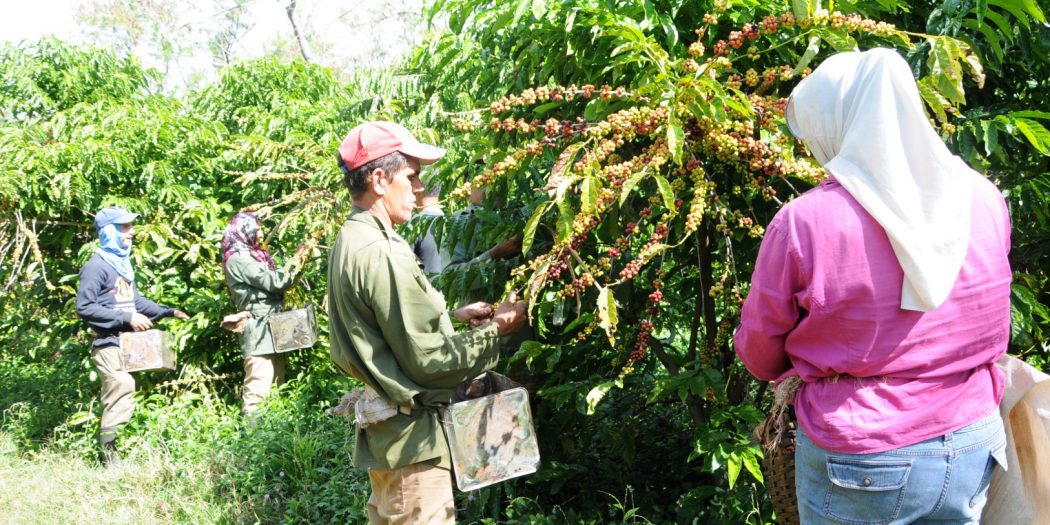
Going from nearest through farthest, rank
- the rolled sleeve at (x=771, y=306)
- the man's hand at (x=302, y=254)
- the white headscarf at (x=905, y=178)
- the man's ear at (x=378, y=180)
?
1. the white headscarf at (x=905, y=178)
2. the rolled sleeve at (x=771, y=306)
3. the man's ear at (x=378, y=180)
4. the man's hand at (x=302, y=254)

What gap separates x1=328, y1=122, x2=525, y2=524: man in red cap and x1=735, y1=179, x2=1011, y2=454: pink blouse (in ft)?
3.36

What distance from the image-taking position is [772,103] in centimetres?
263

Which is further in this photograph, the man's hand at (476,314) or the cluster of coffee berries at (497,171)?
the man's hand at (476,314)

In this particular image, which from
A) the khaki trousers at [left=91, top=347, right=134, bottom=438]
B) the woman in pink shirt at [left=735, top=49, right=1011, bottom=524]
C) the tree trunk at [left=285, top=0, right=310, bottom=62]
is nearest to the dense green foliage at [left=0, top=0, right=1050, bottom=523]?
the khaki trousers at [left=91, top=347, right=134, bottom=438]

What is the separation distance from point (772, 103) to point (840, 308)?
921mm

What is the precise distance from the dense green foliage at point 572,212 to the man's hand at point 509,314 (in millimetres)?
86

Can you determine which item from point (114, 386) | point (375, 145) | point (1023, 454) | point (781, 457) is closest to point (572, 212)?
point (375, 145)

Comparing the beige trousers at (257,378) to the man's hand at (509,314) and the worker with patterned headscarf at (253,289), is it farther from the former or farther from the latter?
the man's hand at (509,314)

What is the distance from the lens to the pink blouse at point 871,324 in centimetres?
189

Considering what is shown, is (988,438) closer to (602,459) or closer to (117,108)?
(602,459)

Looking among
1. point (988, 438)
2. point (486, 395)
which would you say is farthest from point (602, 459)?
point (988, 438)

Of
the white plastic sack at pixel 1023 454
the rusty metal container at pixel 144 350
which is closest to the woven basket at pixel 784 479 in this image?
the white plastic sack at pixel 1023 454

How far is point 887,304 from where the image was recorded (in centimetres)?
189

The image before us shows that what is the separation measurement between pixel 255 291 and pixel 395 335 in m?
3.95
